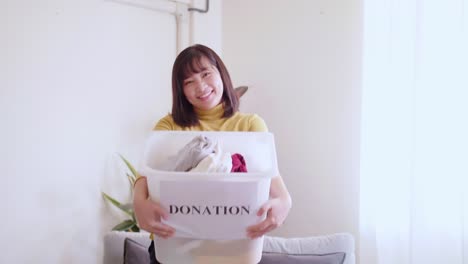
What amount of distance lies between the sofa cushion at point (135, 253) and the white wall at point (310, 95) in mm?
881

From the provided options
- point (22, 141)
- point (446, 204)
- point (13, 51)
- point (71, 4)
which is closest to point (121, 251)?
point (22, 141)

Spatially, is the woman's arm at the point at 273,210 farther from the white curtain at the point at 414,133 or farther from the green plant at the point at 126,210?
the green plant at the point at 126,210

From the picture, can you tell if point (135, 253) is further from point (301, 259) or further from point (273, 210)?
point (273, 210)

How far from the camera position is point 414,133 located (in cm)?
193

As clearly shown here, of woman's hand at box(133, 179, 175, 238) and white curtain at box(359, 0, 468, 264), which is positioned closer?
woman's hand at box(133, 179, 175, 238)

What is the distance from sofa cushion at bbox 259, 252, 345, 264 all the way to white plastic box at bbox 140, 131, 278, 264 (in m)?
0.65

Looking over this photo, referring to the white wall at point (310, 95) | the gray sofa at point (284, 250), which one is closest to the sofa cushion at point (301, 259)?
the gray sofa at point (284, 250)

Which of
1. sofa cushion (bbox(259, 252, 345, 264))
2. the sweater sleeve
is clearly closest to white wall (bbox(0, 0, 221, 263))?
sofa cushion (bbox(259, 252, 345, 264))

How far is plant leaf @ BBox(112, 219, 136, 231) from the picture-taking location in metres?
2.18

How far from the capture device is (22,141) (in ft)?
6.50

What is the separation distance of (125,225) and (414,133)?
1.25 m

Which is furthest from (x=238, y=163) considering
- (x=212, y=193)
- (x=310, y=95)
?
(x=310, y=95)

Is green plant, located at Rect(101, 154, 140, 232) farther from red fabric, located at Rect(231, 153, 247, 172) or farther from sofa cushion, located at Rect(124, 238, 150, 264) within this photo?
red fabric, located at Rect(231, 153, 247, 172)

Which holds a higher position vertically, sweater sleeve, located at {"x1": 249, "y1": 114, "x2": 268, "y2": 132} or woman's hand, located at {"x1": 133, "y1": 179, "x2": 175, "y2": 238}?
sweater sleeve, located at {"x1": 249, "y1": 114, "x2": 268, "y2": 132}
